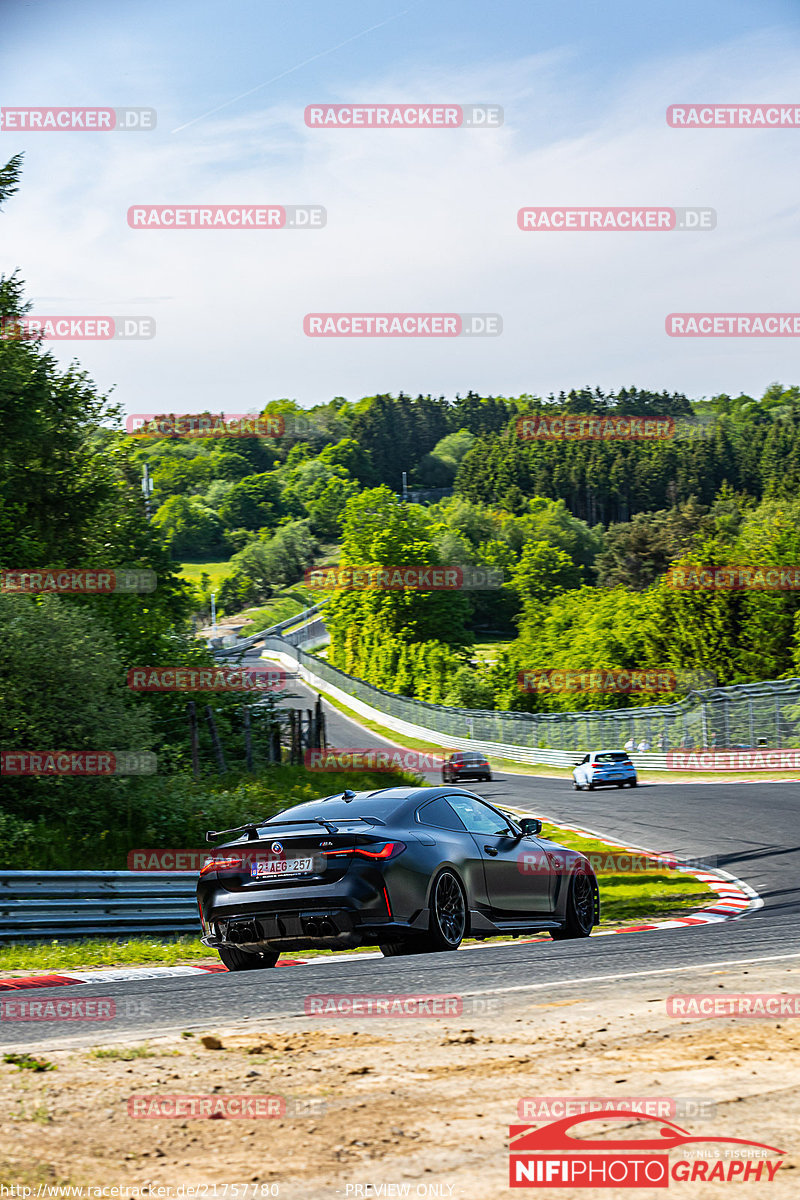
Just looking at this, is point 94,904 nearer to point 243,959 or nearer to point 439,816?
point 243,959

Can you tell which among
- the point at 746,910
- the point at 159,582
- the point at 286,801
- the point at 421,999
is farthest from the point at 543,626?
the point at 421,999

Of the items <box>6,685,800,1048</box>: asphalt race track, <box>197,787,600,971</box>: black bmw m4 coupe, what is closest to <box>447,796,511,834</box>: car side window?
<box>197,787,600,971</box>: black bmw m4 coupe

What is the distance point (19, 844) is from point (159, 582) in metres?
25.6

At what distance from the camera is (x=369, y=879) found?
8.40m

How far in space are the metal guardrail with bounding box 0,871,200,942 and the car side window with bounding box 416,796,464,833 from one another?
4.05 m

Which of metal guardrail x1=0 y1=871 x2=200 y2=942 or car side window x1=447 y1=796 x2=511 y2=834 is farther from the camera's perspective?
metal guardrail x1=0 y1=871 x2=200 y2=942

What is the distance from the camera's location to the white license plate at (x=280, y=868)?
28.1 ft

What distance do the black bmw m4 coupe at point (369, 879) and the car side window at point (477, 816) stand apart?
0.5 inches

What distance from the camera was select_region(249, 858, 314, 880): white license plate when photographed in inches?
337

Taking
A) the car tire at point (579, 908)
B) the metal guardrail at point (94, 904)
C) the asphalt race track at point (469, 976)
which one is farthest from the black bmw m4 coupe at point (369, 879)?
the metal guardrail at point (94, 904)

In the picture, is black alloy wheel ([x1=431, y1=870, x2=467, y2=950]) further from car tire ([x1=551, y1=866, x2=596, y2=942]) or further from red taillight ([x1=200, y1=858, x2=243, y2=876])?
car tire ([x1=551, y1=866, x2=596, y2=942])

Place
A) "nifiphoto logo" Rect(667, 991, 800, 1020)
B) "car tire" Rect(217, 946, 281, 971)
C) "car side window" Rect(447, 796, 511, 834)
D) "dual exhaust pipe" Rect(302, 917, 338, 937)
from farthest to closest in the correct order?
1. "car side window" Rect(447, 796, 511, 834)
2. "car tire" Rect(217, 946, 281, 971)
3. "dual exhaust pipe" Rect(302, 917, 338, 937)
4. "nifiphoto logo" Rect(667, 991, 800, 1020)

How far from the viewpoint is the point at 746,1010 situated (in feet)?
20.7

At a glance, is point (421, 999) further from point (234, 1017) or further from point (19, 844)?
point (19, 844)
